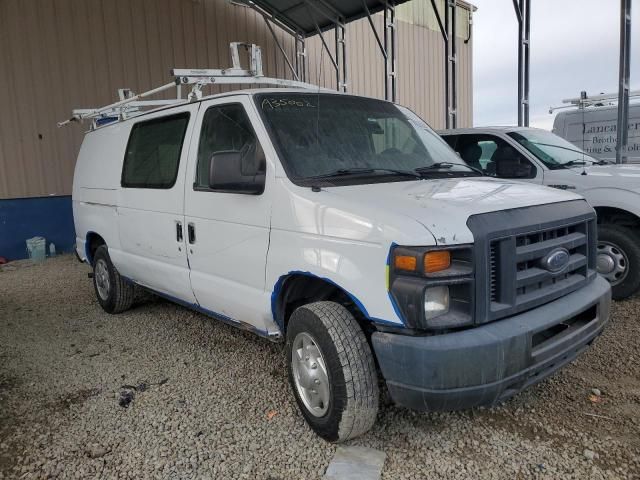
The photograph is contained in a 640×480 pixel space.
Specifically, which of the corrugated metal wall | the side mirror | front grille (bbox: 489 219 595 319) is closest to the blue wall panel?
the corrugated metal wall

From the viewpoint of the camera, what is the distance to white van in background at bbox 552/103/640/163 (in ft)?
30.5

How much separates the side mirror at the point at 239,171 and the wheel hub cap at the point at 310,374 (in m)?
0.95

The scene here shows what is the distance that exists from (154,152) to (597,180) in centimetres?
425

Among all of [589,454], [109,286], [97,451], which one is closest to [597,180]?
[589,454]

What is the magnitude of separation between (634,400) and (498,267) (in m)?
1.61

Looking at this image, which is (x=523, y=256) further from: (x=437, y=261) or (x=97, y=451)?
(x=97, y=451)

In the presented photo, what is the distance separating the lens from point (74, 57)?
925cm

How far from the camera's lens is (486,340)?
2.36 m

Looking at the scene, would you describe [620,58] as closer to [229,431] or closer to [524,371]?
[524,371]

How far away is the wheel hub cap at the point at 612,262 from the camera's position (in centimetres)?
500

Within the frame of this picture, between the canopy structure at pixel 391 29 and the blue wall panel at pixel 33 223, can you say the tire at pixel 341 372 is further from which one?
the blue wall panel at pixel 33 223

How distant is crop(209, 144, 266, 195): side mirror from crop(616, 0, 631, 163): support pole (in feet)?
18.7

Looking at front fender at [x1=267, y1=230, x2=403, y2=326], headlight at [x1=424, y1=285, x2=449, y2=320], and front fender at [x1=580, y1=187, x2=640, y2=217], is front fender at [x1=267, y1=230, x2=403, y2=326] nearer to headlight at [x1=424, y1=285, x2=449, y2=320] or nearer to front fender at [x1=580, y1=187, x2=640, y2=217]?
headlight at [x1=424, y1=285, x2=449, y2=320]

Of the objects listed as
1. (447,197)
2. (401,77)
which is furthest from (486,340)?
(401,77)
